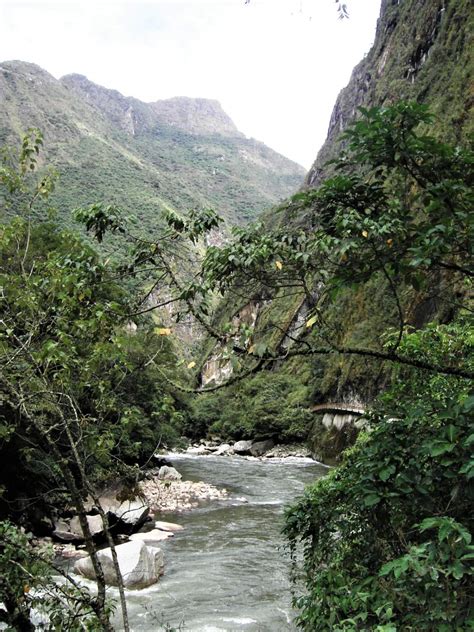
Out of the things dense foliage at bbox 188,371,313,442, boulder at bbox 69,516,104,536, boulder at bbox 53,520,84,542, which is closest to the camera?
boulder at bbox 69,516,104,536

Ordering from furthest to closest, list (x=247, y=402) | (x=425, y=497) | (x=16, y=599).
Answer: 1. (x=247, y=402)
2. (x=16, y=599)
3. (x=425, y=497)

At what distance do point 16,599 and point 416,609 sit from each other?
9.57ft

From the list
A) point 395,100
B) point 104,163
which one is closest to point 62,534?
point 395,100

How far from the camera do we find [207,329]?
3338 mm

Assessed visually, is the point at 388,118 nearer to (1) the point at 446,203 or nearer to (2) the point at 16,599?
(1) the point at 446,203

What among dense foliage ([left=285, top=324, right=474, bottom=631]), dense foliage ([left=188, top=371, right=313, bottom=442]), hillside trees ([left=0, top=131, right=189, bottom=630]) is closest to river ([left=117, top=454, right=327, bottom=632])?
dense foliage ([left=285, top=324, right=474, bottom=631])

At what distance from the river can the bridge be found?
10.3m

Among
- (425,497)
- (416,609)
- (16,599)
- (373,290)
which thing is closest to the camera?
(416,609)

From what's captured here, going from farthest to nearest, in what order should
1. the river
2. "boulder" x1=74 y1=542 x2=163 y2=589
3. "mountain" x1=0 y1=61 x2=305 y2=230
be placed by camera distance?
"mountain" x1=0 y1=61 x2=305 y2=230 → "boulder" x1=74 y1=542 x2=163 y2=589 → the river

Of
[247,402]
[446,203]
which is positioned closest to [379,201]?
[446,203]

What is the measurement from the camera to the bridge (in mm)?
29242

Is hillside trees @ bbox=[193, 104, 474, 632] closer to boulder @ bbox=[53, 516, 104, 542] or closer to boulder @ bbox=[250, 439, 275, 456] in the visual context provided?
boulder @ bbox=[53, 516, 104, 542]

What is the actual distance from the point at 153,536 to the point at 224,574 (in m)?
3.05

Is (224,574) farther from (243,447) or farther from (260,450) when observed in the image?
A: (243,447)
